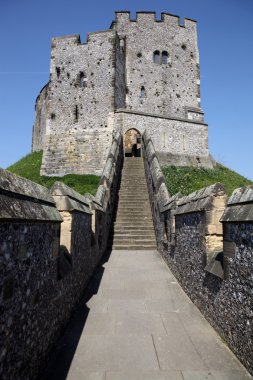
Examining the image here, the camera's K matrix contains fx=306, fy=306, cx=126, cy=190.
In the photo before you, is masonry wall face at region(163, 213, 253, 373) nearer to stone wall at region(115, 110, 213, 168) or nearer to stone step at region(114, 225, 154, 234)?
stone step at region(114, 225, 154, 234)

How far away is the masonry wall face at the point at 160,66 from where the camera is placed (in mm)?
32625

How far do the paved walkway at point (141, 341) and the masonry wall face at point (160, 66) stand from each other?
2751 cm

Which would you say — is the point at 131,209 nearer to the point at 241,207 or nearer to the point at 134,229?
the point at 134,229

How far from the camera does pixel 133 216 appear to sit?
1523 cm

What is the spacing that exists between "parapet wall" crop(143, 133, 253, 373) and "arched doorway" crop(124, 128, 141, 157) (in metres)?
→ 15.2

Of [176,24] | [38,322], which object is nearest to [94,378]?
[38,322]

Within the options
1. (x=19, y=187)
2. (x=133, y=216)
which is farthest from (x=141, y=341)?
Answer: (x=133, y=216)

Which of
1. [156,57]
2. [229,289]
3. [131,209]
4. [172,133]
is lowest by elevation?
[229,289]

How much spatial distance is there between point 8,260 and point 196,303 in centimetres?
482

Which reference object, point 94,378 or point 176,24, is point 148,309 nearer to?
point 94,378

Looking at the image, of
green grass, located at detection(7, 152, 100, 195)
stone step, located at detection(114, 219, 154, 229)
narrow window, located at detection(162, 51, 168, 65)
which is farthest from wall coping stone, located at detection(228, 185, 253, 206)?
narrow window, located at detection(162, 51, 168, 65)

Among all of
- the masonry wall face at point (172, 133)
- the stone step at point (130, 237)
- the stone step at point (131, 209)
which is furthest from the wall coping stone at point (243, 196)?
the masonry wall face at point (172, 133)

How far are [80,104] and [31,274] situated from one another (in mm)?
21973

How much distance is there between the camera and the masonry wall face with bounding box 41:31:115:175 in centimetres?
2342
